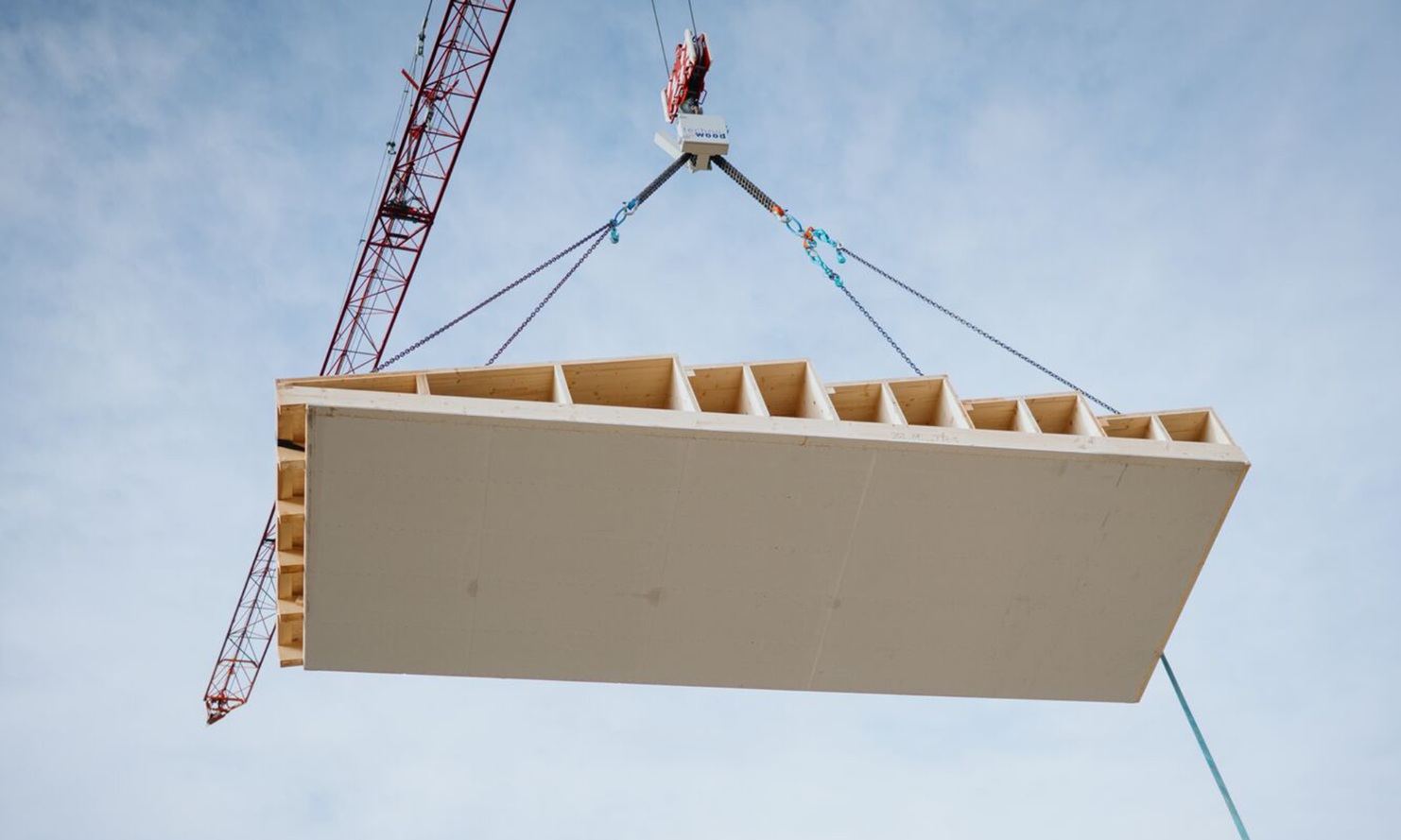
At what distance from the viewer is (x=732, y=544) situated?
686 inches

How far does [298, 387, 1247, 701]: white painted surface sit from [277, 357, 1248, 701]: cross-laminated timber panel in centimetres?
4

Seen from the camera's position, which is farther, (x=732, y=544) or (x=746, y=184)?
(x=746, y=184)

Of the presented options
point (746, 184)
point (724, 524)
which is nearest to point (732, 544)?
point (724, 524)

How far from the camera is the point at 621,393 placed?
699 inches

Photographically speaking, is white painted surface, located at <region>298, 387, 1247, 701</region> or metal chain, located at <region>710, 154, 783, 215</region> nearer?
white painted surface, located at <region>298, 387, 1247, 701</region>

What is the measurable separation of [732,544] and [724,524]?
44cm

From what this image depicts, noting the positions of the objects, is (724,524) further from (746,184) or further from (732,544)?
(746,184)

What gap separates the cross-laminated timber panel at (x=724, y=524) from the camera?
16094 mm

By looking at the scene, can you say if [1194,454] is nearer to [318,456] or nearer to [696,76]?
[318,456]

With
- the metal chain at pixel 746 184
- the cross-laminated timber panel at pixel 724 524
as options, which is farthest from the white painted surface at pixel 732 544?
the metal chain at pixel 746 184

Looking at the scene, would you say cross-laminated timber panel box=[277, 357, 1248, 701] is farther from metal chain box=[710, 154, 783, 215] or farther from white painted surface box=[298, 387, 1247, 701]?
metal chain box=[710, 154, 783, 215]

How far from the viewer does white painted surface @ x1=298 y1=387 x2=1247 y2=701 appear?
52.7ft

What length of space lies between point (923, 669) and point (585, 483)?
281 inches

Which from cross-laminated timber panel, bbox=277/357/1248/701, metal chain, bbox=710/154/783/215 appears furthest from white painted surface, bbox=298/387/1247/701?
metal chain, bbox=710/154/783/215
